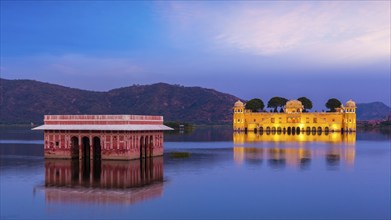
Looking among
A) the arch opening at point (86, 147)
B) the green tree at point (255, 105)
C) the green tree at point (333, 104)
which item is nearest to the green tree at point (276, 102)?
the green tree at point (255, 105)

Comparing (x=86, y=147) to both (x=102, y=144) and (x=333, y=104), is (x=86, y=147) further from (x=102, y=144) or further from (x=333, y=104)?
(x=333, y=104)

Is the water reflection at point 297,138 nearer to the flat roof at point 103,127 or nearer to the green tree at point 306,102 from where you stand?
the flat roof at point 103,127

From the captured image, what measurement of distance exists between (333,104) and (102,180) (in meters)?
124

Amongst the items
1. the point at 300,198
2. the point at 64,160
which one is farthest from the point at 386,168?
the point at 64,160

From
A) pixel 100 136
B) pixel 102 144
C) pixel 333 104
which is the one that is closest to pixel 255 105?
pixel 333 104

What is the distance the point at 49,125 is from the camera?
42.3m

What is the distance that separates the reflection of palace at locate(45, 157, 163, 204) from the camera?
24.6 meters

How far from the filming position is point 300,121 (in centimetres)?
13138

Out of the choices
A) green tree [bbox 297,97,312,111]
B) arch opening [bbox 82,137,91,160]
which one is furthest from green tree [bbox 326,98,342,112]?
arch opening [bbox 82,137,91,160]

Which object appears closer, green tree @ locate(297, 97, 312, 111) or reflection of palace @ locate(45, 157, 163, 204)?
reflection of palace @ locate(45, 157, 163, 204)

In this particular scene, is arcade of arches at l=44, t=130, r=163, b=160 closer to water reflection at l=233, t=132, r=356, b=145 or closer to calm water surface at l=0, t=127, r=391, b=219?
calm water surface at l=0, t=127, r=391, b=219

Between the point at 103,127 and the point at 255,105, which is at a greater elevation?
the point at 255,105

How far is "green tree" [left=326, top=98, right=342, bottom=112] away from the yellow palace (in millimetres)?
10791

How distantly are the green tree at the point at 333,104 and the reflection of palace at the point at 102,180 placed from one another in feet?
370
